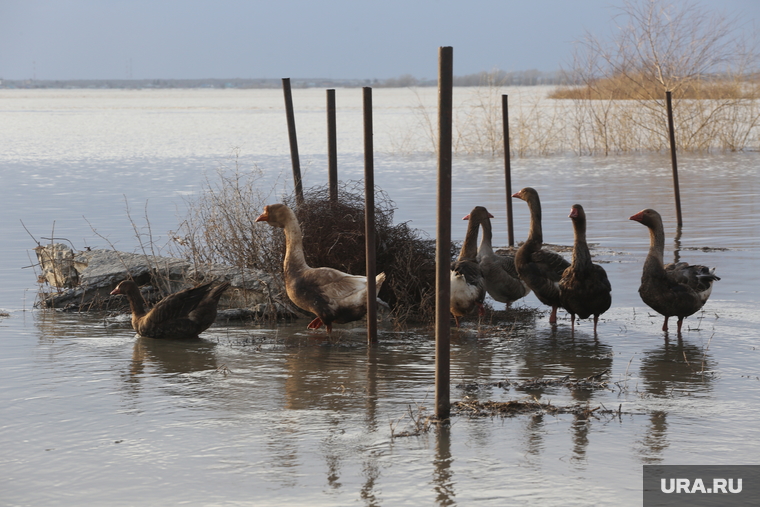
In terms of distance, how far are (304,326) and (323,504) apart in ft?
16.3

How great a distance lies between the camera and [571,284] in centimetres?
866

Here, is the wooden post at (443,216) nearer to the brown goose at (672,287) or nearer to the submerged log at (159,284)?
the brown goose at (672,287)

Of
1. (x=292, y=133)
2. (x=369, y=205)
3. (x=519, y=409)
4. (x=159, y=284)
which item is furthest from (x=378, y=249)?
(x=519, y=409)

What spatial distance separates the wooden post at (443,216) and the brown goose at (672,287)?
Result: 3.47 m

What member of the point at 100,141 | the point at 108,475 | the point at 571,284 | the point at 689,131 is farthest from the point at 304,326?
the point at 100,141

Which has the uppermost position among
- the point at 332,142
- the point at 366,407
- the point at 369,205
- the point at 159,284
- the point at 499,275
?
the point at 332,142

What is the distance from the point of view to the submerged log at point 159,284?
32.4ft

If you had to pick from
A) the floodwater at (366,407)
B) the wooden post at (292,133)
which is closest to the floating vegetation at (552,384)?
the floodwater at (366,407)

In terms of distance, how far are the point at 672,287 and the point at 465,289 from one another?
→ 1.94m

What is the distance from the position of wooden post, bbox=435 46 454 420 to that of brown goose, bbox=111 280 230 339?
372 cm

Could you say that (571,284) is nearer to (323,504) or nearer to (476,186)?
(323,504)

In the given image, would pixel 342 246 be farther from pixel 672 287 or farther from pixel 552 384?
pixel 552 384

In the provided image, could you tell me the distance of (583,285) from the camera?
861 cm

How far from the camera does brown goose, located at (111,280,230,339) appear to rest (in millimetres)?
8688
